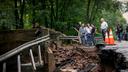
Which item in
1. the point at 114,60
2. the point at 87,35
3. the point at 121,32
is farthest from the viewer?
the point at 121,32

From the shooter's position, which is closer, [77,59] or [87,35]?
[77,59]

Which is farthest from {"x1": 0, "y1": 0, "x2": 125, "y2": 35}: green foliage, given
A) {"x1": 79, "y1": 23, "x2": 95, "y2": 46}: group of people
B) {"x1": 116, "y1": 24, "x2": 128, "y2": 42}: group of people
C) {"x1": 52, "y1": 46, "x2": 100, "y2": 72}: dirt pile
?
{"x1": 52, "y1": 46, "x2": 100, "y2": 72}: dirt pile

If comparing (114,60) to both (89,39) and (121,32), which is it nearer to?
(89,39)

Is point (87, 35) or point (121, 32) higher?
point (87, 35)

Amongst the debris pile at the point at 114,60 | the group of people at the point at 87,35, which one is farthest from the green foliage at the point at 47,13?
the debris pile at the point at 114,60

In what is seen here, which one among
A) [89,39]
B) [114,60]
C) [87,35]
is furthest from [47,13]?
[114,60]

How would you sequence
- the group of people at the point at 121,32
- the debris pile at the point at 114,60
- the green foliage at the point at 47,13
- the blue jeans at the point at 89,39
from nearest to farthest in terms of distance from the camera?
the debris pile at the point at 114,60
the blue jeans at the point at 89,39
the group of people at the point at 121,32
the green foliage at the point at 47,13

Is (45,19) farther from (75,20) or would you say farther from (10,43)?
(10,43)

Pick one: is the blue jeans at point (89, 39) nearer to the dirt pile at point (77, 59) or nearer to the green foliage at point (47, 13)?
the green foliage at point (47, 13)

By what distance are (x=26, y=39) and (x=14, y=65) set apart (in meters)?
3.98

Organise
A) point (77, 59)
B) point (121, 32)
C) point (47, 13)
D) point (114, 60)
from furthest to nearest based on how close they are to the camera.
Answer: point (47, 13) < point (121, 32) < point (77, 59) < point (114, 60)

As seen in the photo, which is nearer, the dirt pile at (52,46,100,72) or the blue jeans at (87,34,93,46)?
the dirt pile at (52,46,100,72)

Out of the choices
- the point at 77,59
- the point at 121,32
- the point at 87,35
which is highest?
the point at 77,59

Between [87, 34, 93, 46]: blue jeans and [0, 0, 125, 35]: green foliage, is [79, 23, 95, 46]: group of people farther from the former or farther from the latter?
[0, 0, 125, 35]: green foliage
